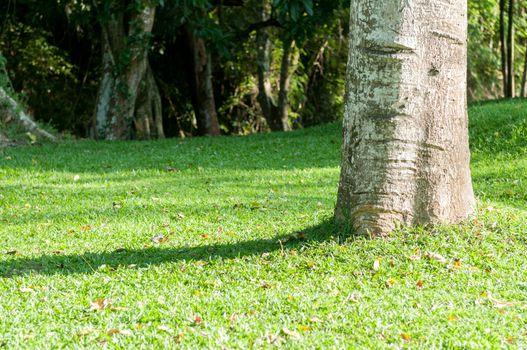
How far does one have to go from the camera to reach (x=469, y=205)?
256 inches

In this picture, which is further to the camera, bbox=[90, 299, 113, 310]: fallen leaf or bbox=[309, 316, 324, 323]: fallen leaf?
bbox=[90, 299, 113, 310]: fallen leaf

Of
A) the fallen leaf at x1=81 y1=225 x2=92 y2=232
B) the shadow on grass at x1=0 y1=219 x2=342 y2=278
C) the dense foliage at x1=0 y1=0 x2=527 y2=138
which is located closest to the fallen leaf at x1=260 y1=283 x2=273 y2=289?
the shadow on grass at x1=0 y1=219 x2=342 y2=278

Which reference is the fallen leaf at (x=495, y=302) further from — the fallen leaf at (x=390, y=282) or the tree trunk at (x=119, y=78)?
the tree trunk at (x=119, y=78)

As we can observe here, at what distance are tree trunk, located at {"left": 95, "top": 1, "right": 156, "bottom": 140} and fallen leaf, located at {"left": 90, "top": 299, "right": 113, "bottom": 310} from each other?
469 inches

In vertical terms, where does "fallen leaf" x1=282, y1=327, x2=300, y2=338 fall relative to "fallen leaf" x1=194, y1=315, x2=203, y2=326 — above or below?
below

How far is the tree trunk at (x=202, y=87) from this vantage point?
1988cm

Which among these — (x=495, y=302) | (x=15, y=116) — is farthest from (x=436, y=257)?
(x=15, y=116)

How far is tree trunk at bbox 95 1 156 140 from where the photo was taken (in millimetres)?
16719

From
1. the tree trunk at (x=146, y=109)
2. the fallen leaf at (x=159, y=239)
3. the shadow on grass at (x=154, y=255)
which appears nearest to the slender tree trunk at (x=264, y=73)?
the tree trunk at (x=146, y=109)

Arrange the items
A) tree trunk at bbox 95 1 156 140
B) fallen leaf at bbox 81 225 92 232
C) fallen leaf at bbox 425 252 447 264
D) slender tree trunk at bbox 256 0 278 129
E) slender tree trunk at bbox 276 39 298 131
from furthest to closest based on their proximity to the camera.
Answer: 1. slender tree trunk at bbox 276 39 298 131
2. slender tree trunk at bbox 256 0 278 129
3. tree trunk at bbox 95 1 156 140
4. fallen leaf at bbox 81 225 92 232
5. fallen leaf at bbox 425 252 447 264

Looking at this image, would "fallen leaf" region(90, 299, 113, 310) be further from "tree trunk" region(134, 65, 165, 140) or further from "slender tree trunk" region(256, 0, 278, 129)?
"slender tree trunk" region(256, 0, 278, 129)

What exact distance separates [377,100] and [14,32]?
17.0 m

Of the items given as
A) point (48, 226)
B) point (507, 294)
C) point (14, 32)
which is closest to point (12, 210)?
point (48, 226)

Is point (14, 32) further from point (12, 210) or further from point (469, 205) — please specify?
point (469, 205)
